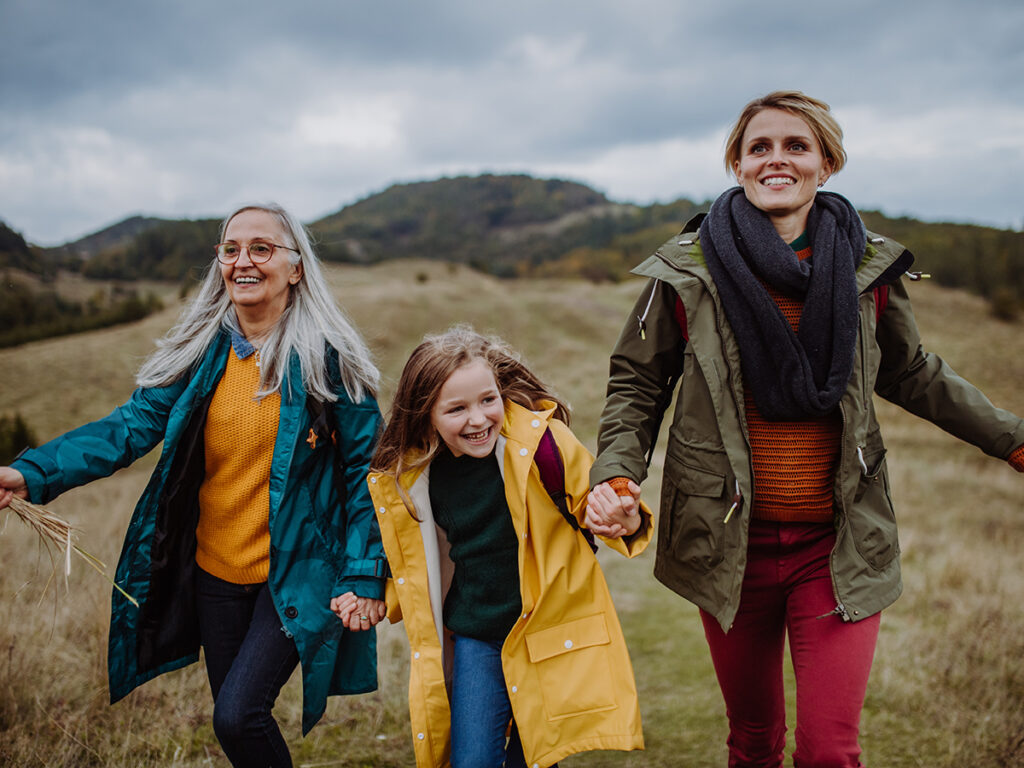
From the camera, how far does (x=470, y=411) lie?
2.68 meters

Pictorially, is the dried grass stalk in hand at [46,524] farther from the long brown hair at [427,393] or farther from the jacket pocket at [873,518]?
the jacket pocket at [873,518]

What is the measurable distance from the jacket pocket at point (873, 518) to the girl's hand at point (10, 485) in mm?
2810

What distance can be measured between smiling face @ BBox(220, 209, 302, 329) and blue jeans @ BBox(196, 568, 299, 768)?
109 centimetres

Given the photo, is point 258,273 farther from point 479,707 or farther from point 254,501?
point 479,707

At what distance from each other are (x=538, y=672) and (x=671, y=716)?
2496mm

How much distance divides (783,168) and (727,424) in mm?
952

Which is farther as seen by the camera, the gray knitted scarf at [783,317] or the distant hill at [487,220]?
the distant hill at [487,220]

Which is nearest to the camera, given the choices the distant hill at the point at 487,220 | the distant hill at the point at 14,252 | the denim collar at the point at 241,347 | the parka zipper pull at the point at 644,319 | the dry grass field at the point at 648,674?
the parka zipper pull at the point at 644,319

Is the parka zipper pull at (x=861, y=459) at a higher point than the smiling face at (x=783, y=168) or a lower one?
lower

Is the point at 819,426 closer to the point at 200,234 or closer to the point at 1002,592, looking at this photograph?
the point at 1002,592

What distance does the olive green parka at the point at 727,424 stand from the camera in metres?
2.46

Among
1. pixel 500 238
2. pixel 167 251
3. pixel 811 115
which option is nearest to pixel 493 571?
pixel 811 115

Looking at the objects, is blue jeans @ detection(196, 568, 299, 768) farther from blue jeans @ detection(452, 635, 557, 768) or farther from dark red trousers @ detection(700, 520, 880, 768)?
dark red trousers @ detection(700, 520, 880, 768)

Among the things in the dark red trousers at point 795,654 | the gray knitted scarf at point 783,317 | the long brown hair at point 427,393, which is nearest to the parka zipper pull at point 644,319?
the gray knitted scarf at point 783,317
